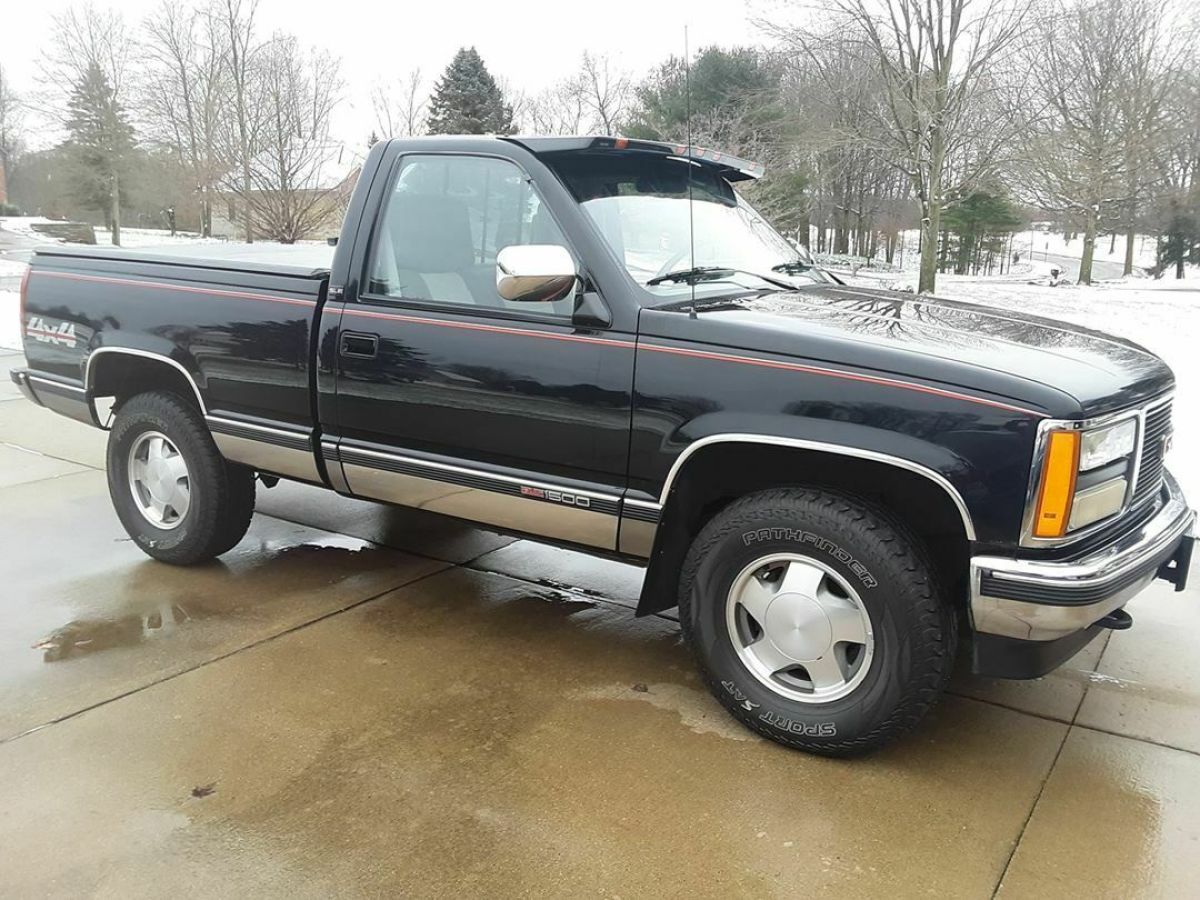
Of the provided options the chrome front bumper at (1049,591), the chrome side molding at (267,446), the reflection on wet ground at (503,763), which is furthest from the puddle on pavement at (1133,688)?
A: the chrome side molding at (267,446)

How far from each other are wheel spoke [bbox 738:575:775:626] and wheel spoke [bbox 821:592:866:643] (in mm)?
188

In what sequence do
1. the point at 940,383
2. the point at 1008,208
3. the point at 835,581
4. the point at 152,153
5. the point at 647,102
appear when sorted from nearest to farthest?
the point at 940,383
the point at 835,581
the point at 647,102
the point at 152,153
the point at 1008,208

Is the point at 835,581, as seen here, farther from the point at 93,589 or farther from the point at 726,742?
the point at 93,589

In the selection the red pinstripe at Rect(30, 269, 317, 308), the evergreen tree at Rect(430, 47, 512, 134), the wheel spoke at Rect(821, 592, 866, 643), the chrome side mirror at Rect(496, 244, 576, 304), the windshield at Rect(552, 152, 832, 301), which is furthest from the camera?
the evergreen tree at Rect(430, 47, 512, 134)

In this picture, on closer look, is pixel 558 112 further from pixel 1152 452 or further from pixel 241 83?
pixel 1152 452

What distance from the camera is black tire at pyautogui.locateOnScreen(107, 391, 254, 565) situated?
4434 mm

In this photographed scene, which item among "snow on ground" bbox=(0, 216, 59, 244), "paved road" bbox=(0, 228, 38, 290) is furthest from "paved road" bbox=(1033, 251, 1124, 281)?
"snow on ground" bbox=(0, 216, 59, 244)

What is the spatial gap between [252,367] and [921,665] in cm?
292

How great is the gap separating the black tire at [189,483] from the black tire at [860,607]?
2.42m

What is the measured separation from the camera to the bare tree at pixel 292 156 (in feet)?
65.2

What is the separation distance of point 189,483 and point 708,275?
2.66 meters

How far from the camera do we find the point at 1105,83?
2783 centimetres

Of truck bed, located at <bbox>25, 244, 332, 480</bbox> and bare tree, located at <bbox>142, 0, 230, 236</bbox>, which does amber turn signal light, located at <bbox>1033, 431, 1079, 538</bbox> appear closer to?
truck bed, located at <bbox>25, 244, 332, 480</bbox>

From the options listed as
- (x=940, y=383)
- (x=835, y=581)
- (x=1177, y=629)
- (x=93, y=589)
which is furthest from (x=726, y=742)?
(x=93, y=589)
